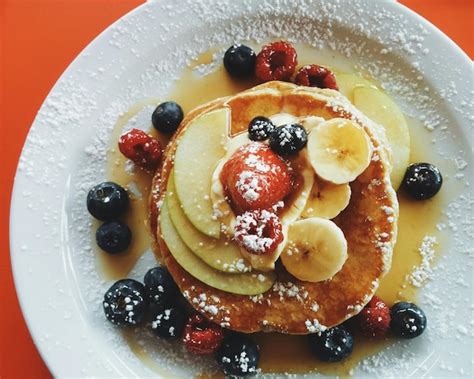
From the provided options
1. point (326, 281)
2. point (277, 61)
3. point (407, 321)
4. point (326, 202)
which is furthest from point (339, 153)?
point (407, 321)

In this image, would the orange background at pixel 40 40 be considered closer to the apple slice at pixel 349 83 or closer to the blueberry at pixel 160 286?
the apple slice at pixel 349 83

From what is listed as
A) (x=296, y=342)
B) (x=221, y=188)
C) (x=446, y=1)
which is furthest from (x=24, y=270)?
(x=446, y=1)

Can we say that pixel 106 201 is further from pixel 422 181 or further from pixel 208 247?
pixel 422 181

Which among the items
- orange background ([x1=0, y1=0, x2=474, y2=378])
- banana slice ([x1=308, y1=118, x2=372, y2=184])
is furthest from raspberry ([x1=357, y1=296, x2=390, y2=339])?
orange background ([x1=0, y1=0, x2=474, y2=378])

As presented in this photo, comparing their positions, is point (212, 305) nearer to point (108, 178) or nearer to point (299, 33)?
point (108, 178)

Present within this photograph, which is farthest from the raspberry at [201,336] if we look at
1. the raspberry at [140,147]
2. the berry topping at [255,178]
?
the raspberry at [140,147]
